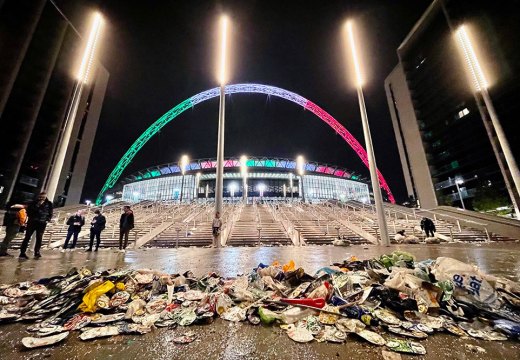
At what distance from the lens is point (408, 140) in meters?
49.0

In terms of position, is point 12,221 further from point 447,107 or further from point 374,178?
point 447,107

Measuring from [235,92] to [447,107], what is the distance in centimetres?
4920


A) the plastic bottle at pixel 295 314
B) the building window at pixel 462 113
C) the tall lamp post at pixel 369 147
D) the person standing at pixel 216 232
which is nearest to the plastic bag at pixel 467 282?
the plastic bottle at pixel 295 314

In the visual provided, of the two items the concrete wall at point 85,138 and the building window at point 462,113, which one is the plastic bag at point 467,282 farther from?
the building window at point 462,113

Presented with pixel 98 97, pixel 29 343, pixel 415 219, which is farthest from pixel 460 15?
pixel 98 97

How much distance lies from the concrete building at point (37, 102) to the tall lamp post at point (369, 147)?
38726 millimetres

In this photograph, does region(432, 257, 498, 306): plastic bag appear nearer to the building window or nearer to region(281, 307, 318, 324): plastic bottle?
region(281, 307, 318, 324): plastic bottle

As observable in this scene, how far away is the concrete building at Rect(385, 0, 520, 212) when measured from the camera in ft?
115

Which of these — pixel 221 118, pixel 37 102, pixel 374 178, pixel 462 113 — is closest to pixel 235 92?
pixel 221 118

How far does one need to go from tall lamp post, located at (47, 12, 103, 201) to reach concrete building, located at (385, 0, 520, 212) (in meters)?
51.3

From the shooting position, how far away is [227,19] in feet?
41.3

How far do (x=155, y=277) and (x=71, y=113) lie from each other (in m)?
8.78

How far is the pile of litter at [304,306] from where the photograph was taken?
183 centimetres

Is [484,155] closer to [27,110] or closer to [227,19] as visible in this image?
[227,19]
